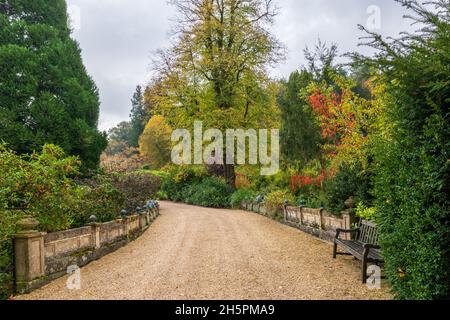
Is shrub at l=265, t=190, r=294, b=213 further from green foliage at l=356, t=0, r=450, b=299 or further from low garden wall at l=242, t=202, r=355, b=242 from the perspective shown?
green foliage at l=356, t=0, r=450, b=299

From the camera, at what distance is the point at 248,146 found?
21047 mm

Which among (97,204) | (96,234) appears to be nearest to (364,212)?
(96,234)

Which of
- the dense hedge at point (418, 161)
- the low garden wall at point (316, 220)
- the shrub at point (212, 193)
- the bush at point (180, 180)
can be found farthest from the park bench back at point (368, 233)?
the bush at point (180, 180)

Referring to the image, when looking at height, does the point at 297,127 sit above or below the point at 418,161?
above

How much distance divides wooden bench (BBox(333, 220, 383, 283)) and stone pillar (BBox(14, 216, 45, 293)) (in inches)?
212

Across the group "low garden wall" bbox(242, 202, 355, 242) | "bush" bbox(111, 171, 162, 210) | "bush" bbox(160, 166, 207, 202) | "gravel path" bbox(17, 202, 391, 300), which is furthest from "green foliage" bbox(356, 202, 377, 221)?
"bush" bbox(160, 166, 207, 202)

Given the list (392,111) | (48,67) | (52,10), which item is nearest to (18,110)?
(48,67)

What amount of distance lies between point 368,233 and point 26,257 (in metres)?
6.13

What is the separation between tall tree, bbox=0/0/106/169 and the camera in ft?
40.3

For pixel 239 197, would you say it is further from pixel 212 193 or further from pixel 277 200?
pixel 277 200

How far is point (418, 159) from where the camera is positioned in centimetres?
426

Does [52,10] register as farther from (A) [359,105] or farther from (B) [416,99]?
(B) [416,99]

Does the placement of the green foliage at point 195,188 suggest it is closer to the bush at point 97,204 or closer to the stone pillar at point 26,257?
the bush at point 97,204

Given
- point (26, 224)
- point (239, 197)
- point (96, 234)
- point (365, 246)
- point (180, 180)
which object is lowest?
point (239, 197)
